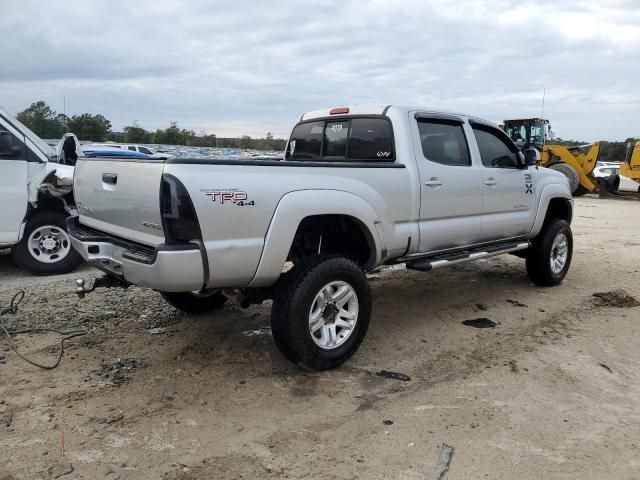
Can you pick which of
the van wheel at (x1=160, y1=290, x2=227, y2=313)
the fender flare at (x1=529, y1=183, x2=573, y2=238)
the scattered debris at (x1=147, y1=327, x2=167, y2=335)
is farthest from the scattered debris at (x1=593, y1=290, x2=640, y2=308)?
the scattered debris at (x1=147, y1=327, x2=167, y2=335)

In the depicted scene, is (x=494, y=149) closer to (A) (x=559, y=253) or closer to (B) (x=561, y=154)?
(A) (x=559, y=253)

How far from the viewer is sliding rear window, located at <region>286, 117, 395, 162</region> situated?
4844 millimetres

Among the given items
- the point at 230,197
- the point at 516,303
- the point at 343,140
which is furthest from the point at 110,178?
the point at 516,303

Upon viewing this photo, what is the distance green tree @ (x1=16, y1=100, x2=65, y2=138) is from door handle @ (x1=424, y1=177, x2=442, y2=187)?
38647 millimetres

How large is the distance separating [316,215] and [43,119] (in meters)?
43.0

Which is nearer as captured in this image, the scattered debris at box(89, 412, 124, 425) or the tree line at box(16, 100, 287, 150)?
the scattered debris at box(89, 412, 124, 425)

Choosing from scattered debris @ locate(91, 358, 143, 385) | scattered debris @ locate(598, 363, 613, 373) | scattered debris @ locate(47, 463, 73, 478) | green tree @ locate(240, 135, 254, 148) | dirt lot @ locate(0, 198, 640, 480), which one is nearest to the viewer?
scattered debris @ locate(47, 463, 73, 478)

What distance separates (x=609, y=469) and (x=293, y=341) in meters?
1.96

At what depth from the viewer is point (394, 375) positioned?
4.03 metres

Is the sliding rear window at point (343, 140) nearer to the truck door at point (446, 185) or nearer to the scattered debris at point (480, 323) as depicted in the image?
the truck door at point (446, 185)

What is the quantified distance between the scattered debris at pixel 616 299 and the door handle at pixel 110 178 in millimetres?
5103

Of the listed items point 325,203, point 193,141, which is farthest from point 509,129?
point 193,141

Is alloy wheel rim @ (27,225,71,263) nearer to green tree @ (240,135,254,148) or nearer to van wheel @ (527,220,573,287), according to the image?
van wheel @ (527,220,573,287)

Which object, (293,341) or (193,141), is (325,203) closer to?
(293,341)
